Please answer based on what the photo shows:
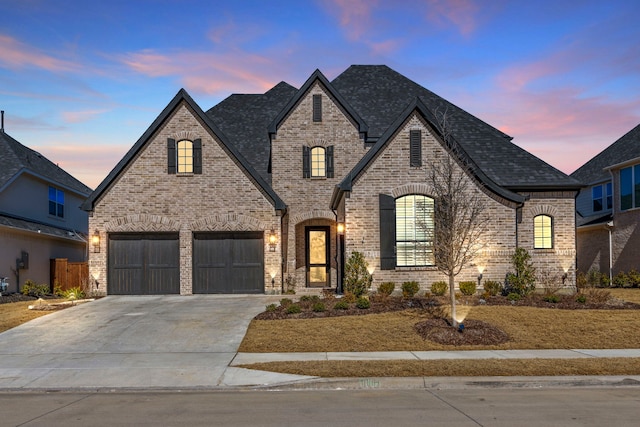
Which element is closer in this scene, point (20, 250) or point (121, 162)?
point (121, 162)

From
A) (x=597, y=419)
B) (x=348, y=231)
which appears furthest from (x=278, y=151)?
(x=597, y=419)

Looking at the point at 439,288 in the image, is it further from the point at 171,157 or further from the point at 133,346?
the point at 171,157

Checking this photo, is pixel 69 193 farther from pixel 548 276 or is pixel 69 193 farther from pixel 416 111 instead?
pixel 548 276

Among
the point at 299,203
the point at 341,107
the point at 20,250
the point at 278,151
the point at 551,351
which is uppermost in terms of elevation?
the point at 341,107

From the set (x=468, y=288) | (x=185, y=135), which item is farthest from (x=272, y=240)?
(x=468, y=288)

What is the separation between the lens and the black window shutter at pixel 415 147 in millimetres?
22297

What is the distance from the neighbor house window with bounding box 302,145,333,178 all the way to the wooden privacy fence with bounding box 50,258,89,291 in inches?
408

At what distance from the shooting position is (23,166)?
2848cm

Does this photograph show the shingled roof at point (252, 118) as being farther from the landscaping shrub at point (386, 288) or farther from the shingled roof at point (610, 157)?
the shingled roof at point (610, 157)

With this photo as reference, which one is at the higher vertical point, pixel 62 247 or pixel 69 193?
pixel 69 193

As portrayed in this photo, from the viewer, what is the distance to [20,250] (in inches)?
1066

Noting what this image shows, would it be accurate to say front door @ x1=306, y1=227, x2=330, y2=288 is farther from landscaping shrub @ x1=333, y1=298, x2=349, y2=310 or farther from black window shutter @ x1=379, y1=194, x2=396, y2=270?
landscaping shrub @ x1=333, y1=298, x2=349, y2=310

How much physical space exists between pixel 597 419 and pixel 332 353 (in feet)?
20.8

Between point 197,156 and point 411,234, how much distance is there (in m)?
9.04
